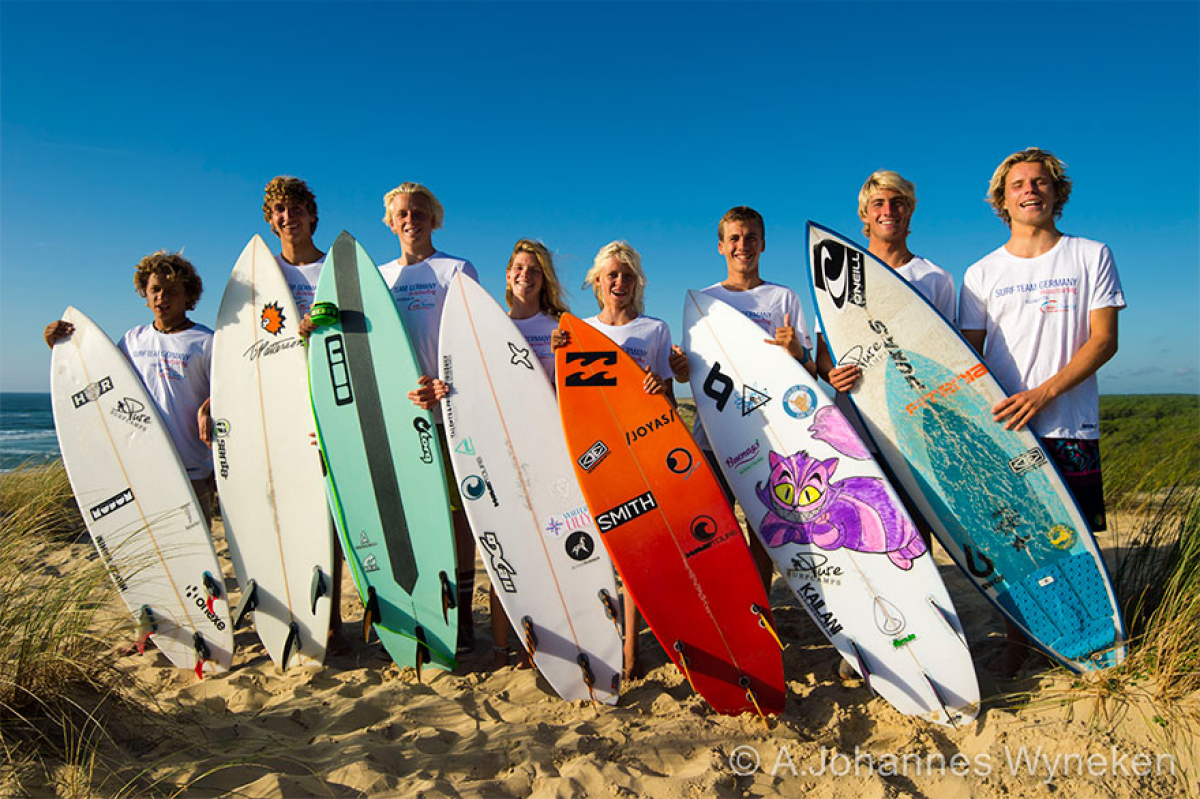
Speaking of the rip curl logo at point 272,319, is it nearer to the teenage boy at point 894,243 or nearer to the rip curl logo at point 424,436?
the rip curl logo at point 424,436

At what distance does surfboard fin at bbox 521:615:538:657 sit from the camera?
299cm

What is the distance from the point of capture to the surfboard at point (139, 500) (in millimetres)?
3311

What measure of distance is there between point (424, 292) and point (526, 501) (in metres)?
1.28

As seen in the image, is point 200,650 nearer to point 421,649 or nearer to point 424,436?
point 421,649

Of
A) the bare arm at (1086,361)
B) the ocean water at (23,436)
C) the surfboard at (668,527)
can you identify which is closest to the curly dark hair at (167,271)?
the surfboard at (668,527)

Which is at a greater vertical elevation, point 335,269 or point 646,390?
point 335,269

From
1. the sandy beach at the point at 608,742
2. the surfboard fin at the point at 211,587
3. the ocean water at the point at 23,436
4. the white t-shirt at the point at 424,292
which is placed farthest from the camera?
the ocean water at the point at 23,436

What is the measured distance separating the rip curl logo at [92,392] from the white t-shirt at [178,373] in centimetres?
19

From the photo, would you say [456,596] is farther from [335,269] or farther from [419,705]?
[335,269]

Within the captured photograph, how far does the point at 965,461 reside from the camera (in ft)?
9.95

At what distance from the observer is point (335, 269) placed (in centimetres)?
353

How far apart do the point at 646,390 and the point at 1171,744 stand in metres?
2.36

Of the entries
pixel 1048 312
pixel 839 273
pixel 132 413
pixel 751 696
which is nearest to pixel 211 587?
pixel 132 413

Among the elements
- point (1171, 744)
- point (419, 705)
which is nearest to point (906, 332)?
point (1171, 744)
